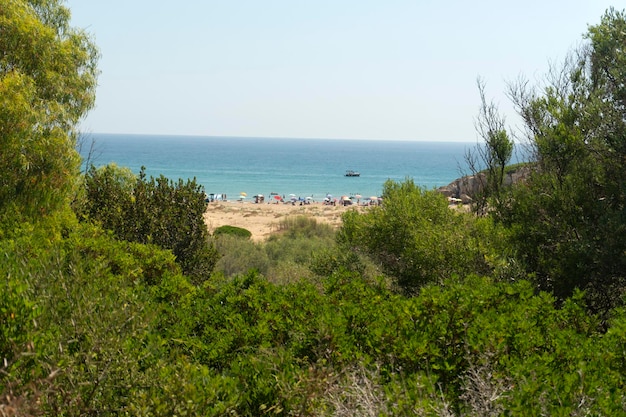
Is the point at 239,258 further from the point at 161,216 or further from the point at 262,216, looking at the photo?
the point at 262,216

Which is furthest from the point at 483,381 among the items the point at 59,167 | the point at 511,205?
the point at 59,167

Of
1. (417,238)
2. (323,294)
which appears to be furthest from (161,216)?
(323,294)

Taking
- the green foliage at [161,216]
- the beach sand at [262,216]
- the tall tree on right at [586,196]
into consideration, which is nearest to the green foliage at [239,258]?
the green foliage at [161,216]

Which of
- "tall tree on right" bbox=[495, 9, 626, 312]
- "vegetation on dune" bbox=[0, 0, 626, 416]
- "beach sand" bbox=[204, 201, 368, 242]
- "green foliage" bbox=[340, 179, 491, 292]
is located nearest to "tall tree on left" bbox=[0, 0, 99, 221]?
"vegetation on dune" bbox=[0, 0, 626, 416]

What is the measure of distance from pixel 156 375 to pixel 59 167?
9.36 m

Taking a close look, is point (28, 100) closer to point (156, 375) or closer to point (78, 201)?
point (78, 201)

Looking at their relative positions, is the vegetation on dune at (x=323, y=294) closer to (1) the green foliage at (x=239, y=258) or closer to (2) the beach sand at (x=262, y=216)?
(1) the green foliage at (x=239, y=258)

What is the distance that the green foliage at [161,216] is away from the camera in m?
16.7

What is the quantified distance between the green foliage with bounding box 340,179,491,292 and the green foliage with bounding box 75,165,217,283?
4221mm

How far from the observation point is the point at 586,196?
10.0 metres

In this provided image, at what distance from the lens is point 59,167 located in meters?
13.0

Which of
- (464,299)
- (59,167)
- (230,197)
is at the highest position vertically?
(59,167)

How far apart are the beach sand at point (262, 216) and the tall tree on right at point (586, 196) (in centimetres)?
2777

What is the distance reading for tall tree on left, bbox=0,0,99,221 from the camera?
12031 millimetres
